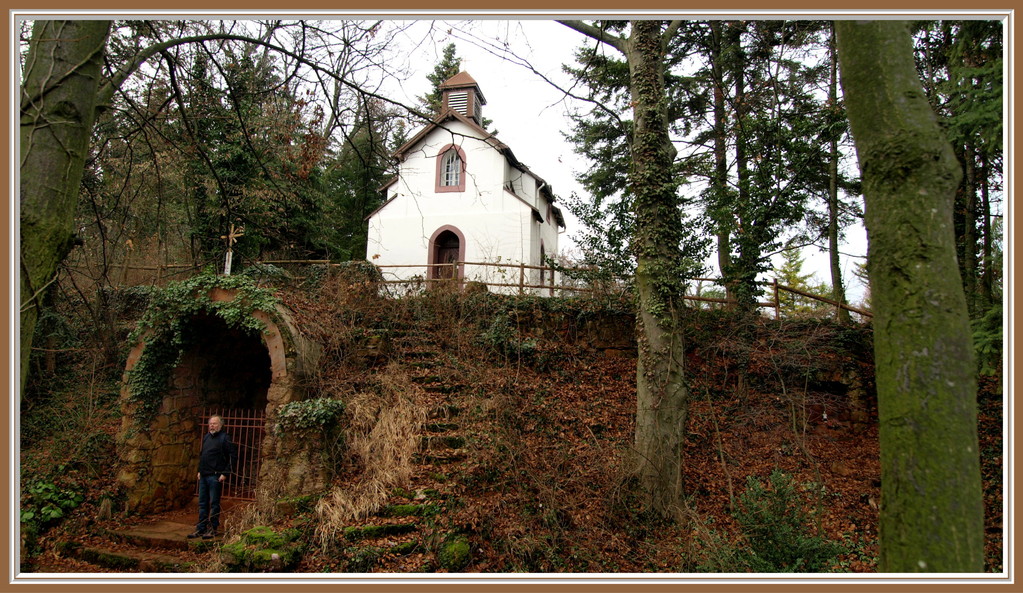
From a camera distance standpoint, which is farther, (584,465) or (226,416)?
(226,416)

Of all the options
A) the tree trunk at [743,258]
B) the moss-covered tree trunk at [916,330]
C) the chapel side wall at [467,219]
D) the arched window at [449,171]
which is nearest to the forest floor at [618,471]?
the tree trunk at [743,258]

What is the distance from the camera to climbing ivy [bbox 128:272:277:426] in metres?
8.19

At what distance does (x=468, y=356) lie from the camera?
9430 mm

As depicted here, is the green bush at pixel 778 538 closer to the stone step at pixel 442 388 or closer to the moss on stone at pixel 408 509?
the moss on stone at pixel 408 509

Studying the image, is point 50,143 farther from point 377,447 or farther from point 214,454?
point 214,454

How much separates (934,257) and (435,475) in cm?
569

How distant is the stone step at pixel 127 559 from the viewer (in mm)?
6656

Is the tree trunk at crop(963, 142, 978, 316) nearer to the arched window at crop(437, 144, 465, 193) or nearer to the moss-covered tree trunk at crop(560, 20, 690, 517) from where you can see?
the moss-covered tree trunk at crop(560, 20, 690, 517)

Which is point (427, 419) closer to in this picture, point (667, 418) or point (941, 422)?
point (667, 418)

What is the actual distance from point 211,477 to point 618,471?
5.73 m

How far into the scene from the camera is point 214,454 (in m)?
7.41

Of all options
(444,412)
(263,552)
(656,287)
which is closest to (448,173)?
(444,412)

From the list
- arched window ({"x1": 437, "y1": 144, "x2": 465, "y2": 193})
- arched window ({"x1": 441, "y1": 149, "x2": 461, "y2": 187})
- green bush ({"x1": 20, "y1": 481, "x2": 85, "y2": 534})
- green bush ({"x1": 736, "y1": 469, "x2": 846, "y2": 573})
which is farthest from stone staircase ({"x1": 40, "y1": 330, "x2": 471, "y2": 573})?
arched window ({"x1": 441, "y1": 149, "x2": 461, "y2": 187})

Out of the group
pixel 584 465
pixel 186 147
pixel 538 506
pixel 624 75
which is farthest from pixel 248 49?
pixel 624 75
